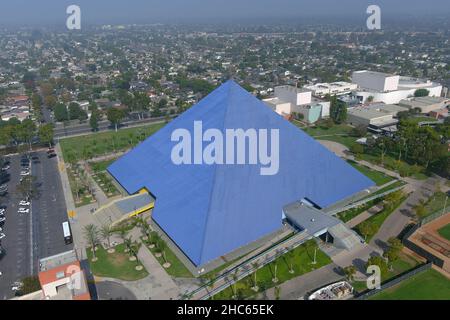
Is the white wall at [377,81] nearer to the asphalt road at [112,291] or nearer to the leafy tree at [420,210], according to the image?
the leafy tree at [420,210]

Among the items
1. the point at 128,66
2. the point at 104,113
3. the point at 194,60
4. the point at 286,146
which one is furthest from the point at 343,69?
the point at 286,146

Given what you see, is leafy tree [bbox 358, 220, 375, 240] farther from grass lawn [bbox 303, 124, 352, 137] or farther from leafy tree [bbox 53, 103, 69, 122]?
leafy tree [bbox 53, 103, 69, 122]

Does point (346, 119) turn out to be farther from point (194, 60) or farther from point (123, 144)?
point (194, 60)

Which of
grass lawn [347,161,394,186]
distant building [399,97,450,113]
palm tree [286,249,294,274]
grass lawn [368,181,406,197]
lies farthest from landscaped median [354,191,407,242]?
distant building [399,97,450,113]

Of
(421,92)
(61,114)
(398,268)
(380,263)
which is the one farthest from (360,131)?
(61,114)

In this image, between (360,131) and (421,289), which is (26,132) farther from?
(421,289)

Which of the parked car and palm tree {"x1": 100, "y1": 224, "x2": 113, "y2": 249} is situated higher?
palm tree {"x1": 100, "y1": 224, "x2": 113, "y2": 249}
